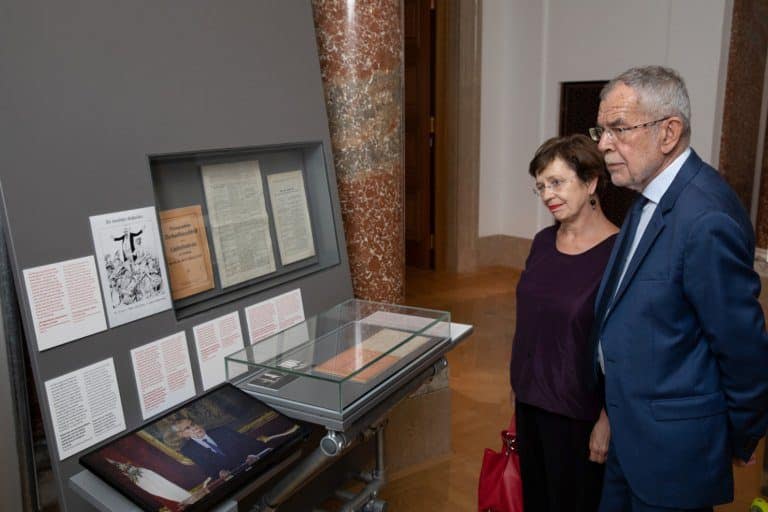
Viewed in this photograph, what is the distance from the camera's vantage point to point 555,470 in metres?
2.11

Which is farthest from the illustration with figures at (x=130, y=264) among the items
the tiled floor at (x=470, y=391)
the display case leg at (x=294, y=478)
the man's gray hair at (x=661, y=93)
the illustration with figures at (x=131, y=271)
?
the tiled floor at (x=470, y=391)

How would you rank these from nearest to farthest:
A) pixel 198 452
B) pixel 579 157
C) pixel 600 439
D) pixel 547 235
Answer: pixel 198 452, pixel 600 439, pixel 579 157, pixel 547 235

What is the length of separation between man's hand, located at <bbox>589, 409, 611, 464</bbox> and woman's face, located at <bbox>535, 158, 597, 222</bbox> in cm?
62

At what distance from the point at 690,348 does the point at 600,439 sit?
0.46 meters

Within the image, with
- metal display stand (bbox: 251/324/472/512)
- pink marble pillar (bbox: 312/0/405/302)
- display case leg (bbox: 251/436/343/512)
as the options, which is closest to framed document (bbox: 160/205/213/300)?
metal display stand (bbox: 251/324/472/512)

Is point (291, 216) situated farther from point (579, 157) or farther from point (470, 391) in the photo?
point (470, 391)

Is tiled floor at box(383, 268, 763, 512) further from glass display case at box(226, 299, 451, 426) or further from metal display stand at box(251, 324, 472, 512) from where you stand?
glass display case at box(226, 299, 451, 426)

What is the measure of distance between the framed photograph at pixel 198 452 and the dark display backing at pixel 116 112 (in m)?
0.16

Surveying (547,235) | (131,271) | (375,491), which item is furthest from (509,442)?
(131,271)

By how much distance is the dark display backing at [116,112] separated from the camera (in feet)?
4.90

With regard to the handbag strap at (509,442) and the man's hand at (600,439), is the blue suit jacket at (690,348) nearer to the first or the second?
the man's hand at (600,439)

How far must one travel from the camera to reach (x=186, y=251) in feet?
6.68

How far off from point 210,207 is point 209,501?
1023 mm

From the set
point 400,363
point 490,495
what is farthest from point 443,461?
point 400,363
